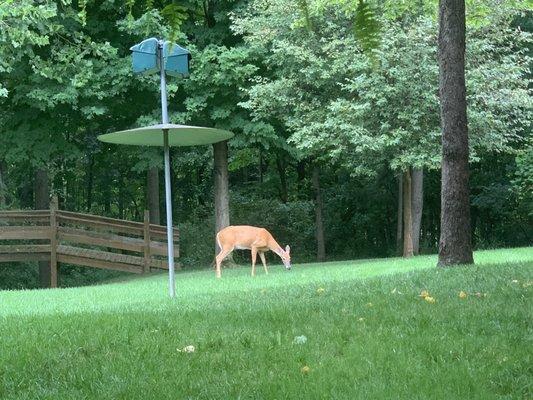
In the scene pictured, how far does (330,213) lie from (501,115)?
11.3 meters

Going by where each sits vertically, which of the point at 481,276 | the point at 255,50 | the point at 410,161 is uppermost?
the point at 255,50

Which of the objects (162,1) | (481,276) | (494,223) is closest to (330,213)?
(494,223)

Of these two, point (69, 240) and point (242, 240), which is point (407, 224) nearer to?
point (242, 240)

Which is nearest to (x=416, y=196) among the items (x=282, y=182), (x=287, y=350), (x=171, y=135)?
(x=282, y=182)

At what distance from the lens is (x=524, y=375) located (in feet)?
12.4

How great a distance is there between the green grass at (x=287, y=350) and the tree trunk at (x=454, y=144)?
3107 millimetres

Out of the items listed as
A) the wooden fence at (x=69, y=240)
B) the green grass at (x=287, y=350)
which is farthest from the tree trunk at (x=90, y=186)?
the green grass at (x=287, y=350)

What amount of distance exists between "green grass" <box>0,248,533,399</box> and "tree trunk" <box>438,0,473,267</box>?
3107 millimetres

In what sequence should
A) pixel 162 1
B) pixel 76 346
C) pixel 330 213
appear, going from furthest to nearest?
pixel 330 213
pixel 76 346
pixel 162 1

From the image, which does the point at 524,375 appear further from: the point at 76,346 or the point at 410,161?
the point at 410,161

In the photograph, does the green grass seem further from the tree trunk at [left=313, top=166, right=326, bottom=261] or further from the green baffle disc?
the tree trunk at [left=313, top=166, right=326, bottom=261]

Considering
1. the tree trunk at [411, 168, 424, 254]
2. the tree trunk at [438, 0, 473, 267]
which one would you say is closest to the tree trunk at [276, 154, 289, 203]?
the tree trunk at [411, 168, 424, 254]

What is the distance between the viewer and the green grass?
145 inches

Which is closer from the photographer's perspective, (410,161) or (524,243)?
(410,161)
